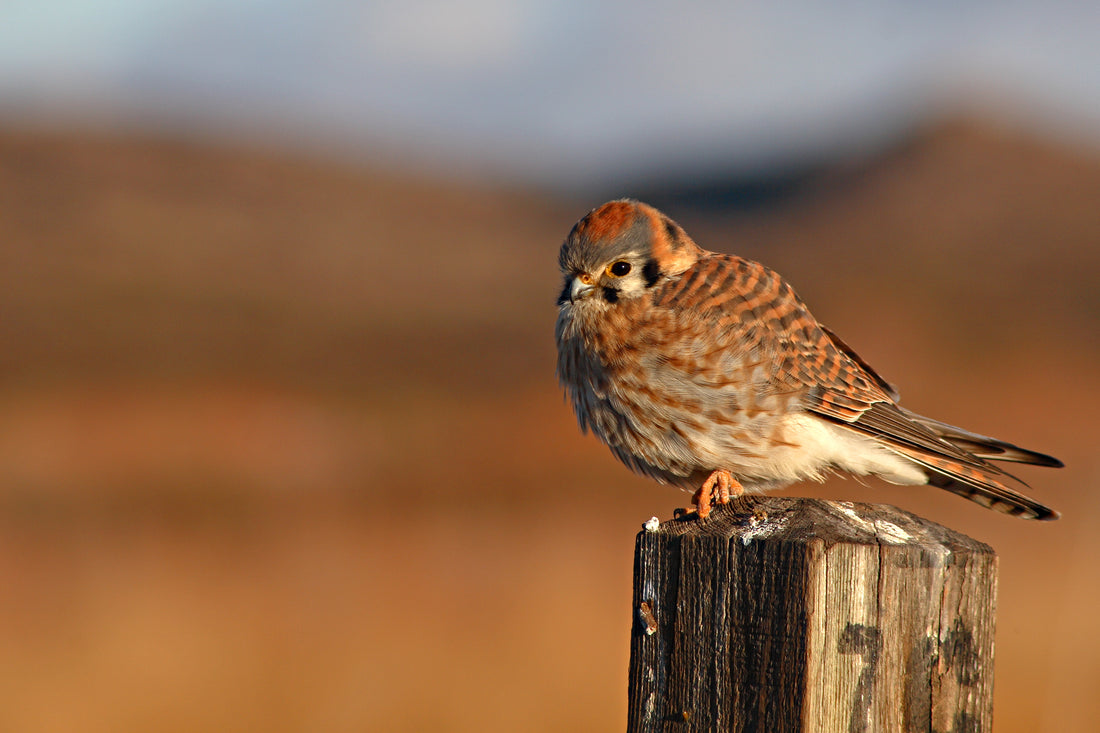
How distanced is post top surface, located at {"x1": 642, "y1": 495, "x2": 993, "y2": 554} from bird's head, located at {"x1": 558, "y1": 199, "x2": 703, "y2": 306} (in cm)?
183

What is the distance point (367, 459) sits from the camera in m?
12.0

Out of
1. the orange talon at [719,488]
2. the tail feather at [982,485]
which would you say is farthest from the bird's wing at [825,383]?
the orange talon at [719,488]

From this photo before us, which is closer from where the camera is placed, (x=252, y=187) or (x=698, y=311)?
(x=698, y=311)

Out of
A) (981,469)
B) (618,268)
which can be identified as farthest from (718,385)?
(981,469)

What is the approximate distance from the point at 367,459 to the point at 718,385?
28.6ft

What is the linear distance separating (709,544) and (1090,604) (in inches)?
260

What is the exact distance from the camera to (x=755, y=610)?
6.54 feet

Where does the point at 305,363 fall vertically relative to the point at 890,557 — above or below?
above

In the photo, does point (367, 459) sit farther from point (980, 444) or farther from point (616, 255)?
point (980, 444)

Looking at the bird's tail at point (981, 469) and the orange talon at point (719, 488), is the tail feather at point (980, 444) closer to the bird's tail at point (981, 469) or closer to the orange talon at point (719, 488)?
the bird's tail at point (981, 469)

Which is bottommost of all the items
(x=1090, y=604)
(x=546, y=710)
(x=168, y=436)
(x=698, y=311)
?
(x=546, y=710)

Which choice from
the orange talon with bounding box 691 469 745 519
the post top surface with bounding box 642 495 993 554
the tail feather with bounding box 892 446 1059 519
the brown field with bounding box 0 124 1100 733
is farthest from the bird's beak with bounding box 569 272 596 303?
the brown field with bounding box 0 124 1100 733

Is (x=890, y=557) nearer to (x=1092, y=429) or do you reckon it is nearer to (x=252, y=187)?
(x=1092, y=429)

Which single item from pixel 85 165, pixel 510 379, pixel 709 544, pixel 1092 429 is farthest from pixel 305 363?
pixel 85 165
